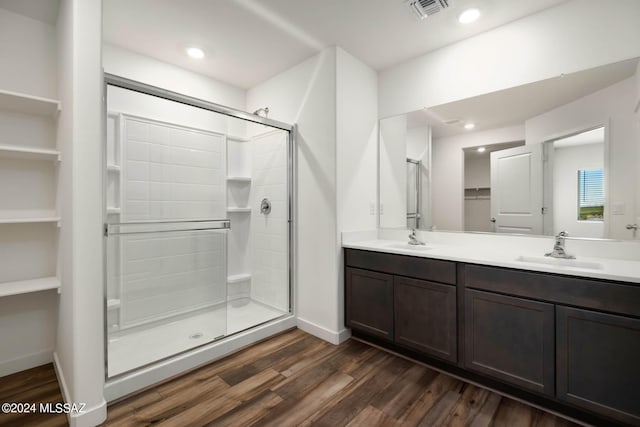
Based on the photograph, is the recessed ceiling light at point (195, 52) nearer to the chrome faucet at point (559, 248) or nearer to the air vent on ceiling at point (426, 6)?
the air vent on ceiling at point (426, 6)

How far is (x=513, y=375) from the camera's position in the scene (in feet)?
5.61

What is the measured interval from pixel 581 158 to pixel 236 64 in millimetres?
2933

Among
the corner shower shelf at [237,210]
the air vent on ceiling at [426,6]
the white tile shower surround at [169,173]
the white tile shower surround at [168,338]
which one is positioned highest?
the air vent on ceiling at [426,6]

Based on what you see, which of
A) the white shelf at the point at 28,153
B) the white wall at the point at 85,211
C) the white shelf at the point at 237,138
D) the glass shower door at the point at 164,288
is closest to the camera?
the white wall at the point at 85,211

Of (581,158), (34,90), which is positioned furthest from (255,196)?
(581,158)

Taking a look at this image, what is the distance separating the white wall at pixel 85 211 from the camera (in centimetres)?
151

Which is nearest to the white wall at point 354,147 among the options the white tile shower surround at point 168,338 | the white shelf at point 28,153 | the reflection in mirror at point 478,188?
the reflection in mirror at point 478,188

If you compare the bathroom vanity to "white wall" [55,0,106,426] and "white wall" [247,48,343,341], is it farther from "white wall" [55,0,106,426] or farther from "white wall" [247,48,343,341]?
"white wall" [55,0,106,426]

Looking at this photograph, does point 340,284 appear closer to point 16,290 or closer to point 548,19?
point 16,290

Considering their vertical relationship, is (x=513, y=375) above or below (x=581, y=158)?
below

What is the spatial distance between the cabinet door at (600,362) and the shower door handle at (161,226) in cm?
251

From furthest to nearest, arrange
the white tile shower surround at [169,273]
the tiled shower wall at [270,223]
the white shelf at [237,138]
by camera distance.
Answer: the white shelf at [237,138] → the tiled shower wall at [270,223] → the white tile shower surround at [169,273]

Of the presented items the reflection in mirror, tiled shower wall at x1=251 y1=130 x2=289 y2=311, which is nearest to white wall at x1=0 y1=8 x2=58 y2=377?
tiled shower wall at x1=251 y1=130 x2=289 y2=311

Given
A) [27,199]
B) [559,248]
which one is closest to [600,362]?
[559,248]
